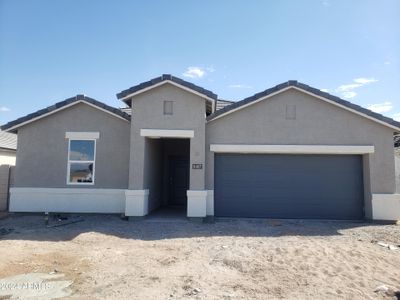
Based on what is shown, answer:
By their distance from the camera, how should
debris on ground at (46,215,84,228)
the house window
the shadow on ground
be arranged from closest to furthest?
the shadow on ground
debris on ground at (46,215,84,228)
the house window

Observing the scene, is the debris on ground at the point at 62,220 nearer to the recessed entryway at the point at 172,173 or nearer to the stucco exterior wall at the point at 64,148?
the stucco exterior wall at the point at 64,148

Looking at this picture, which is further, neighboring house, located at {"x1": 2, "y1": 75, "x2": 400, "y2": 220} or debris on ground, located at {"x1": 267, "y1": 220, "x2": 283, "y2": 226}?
neighboring house, located at {"x1": 2, "y1": 75, "x2": 400, "y2": 220}

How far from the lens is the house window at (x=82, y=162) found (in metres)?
13.3

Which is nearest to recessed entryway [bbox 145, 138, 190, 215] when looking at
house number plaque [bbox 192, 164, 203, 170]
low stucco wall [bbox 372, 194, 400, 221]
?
house number plaque [bbox 192, 164, 203, 170]

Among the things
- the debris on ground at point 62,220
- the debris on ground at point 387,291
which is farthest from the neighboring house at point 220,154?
the debris on ground at point 387,291

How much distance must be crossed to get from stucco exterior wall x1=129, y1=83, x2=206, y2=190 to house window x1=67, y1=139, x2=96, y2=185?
1.96 metres

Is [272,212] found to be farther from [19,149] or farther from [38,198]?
[19,149]

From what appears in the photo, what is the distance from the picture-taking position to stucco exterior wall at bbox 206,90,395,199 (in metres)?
12.8

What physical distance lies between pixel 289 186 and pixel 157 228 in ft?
17.1

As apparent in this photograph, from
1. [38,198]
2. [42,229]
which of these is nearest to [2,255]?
[42,229]

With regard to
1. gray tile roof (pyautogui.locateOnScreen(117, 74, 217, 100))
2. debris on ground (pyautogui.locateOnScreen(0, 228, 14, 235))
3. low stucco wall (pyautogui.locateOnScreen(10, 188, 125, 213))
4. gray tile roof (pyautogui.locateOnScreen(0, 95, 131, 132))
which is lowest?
debris on ground (pyautogui.locateOnScreen(0, 228, 14, 235))

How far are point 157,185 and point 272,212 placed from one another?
5.45m

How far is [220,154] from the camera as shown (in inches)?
513

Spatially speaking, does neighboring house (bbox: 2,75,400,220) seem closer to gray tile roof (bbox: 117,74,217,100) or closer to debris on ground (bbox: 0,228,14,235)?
gray tile roof (bbox: 117,74,217,100)
